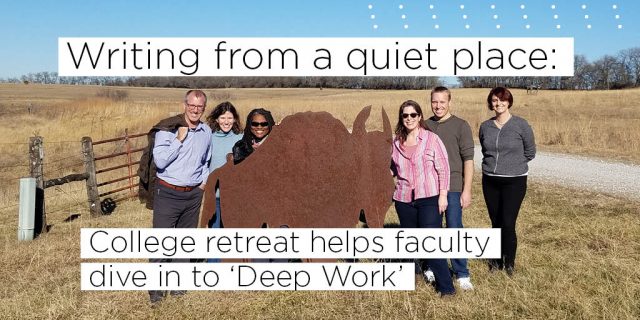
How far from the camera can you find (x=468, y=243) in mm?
3883

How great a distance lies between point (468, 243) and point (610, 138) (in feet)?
46.0

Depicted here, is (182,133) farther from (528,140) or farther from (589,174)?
(589,174)

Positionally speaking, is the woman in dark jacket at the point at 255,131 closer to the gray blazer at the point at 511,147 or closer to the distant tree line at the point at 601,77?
the gray blazer at the point at 511,147

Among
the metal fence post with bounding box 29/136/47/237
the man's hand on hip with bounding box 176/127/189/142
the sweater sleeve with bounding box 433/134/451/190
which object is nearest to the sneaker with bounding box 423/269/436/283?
the sweater sleeve with bounding box 433/134/451/190

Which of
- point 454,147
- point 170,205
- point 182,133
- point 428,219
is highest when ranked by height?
point 182,133

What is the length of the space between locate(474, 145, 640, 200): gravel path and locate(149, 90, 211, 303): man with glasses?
23.3 ft

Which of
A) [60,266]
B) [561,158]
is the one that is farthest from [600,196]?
[60,266]

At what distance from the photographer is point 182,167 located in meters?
Result: 3.75

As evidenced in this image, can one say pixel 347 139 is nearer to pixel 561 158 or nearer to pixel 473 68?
pixel 473 68

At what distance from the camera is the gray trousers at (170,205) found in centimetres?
380

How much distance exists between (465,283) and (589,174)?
24.9ft

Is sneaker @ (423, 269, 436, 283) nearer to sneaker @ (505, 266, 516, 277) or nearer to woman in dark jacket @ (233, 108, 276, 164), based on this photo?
sneaker @ (505, 266, 516, 277)

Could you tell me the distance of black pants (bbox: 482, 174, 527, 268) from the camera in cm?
423

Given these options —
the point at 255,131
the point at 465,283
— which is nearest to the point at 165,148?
the point at 255,131
